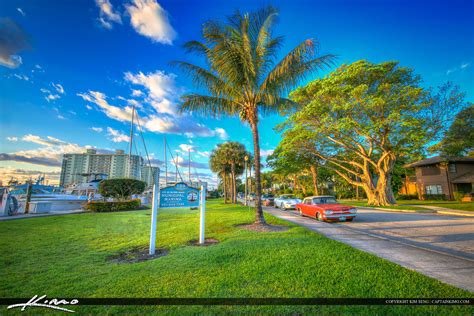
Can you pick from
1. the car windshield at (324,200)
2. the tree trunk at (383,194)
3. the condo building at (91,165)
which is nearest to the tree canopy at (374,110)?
the tree trunk at (383,194)

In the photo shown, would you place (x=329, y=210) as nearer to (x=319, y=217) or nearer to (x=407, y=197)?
(x=319, y=217)

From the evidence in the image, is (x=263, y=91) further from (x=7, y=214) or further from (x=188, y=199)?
(x=7, y=214)

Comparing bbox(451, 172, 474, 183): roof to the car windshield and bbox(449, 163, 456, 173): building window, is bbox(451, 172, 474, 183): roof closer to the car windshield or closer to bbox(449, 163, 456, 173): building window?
bbox(449, 163, 456, 173): building window

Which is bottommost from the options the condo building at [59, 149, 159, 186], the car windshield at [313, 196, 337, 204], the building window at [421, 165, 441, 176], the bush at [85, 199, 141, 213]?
the bush at [85, 199, 141, 213]

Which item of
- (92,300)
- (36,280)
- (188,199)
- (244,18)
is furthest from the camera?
(244,18)

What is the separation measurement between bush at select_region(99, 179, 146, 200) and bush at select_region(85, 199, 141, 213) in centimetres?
217

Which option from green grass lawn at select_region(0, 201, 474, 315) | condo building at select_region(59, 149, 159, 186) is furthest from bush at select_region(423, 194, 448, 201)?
condo building at select_region(59, 149, 159, 186)

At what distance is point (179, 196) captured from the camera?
6727 mm

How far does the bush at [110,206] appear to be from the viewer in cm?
1955

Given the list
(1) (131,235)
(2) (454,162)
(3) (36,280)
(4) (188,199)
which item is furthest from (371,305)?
(2) (454,162)

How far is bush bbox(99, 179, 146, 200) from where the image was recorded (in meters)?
22.2

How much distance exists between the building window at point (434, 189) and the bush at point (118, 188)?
4444cm

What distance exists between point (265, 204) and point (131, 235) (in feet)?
76.4

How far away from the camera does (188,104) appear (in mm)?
10328
